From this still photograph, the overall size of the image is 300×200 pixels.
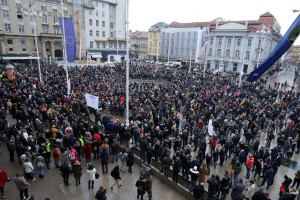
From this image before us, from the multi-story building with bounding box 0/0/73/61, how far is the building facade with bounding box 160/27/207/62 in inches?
1074

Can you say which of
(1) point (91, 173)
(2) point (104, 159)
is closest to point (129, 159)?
(2) point (104, 159)

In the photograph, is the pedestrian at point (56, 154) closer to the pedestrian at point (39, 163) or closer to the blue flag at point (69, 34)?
the pedestrian at point (39, 163)

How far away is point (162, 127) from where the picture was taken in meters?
13.4

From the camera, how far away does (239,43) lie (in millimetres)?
49625

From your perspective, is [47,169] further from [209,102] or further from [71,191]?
[209,102]

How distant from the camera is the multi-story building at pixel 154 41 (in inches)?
2899

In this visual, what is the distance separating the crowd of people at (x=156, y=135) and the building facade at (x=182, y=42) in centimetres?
3777

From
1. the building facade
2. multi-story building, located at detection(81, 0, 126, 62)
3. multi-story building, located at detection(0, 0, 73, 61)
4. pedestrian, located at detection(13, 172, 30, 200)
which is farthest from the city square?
the building facade

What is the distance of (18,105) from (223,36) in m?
47.6

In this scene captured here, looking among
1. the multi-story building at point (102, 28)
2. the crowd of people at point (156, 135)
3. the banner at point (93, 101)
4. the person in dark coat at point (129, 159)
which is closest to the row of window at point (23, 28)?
the multi-story building at point (102, 28)

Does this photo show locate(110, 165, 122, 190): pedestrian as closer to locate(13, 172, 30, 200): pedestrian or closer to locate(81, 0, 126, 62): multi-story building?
locate(13, 172, 30, 200): pedestrian

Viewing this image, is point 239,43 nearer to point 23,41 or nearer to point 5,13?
point 23,41

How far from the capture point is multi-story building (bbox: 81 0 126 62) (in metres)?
53.0

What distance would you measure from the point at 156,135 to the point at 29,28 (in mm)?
44230
